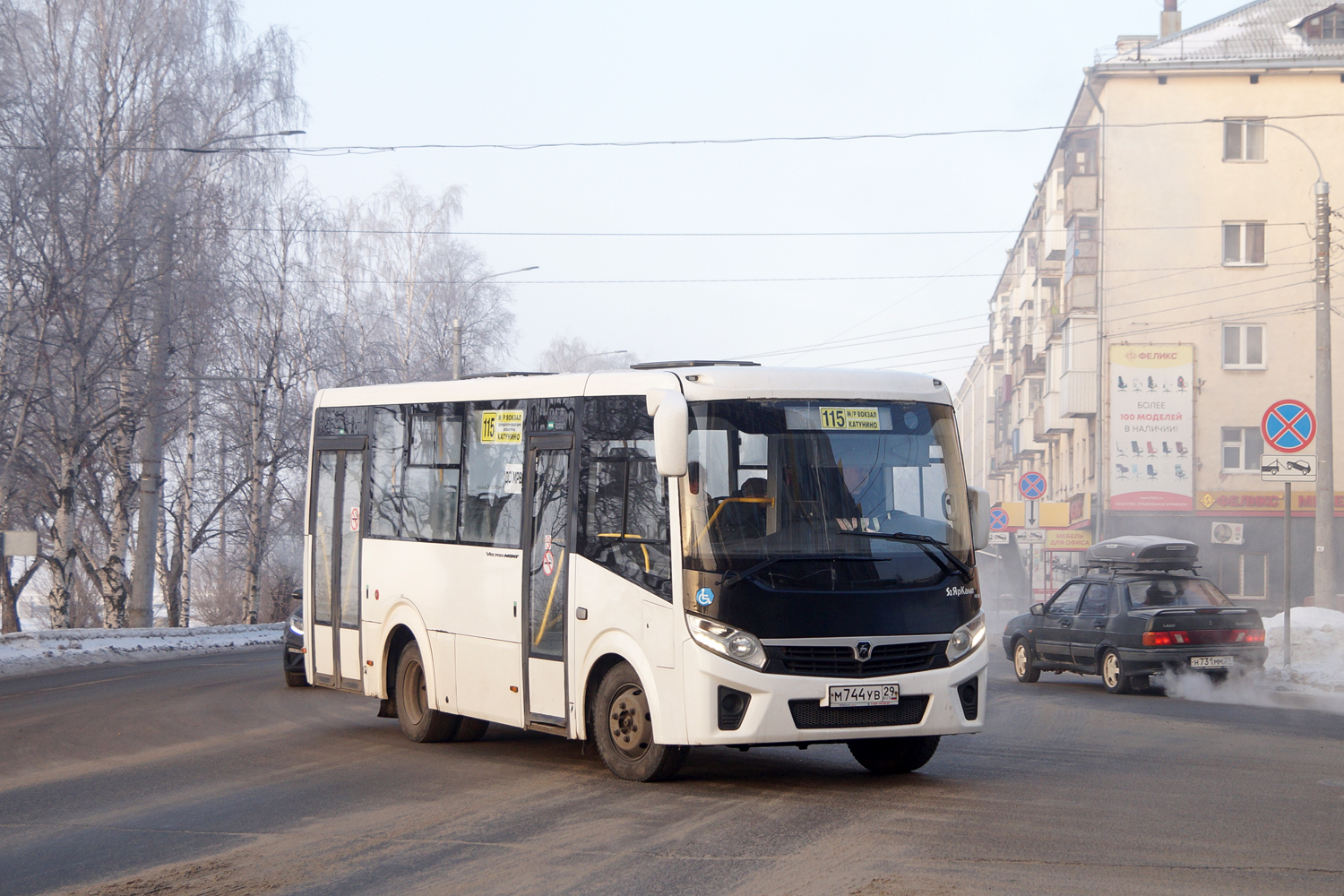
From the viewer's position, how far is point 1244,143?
157 ft

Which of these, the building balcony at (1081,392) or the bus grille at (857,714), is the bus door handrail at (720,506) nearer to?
the bus grille at (857,714)

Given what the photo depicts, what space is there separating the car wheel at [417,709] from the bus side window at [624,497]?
2.74 meters

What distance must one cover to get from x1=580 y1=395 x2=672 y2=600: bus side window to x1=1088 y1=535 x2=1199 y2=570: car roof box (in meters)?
11.0

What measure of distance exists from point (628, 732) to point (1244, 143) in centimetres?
4385

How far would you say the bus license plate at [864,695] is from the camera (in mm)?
9117

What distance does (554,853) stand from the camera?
733 centimetres

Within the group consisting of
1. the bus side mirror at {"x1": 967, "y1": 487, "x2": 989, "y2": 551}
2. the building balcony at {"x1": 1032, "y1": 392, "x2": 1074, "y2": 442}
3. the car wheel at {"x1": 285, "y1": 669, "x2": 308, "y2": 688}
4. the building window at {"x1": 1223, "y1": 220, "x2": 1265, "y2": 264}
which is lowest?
the car wheel at {"x1": 285, "y1": 669, "x2": 308, "y2": 688}

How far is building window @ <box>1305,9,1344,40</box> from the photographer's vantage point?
4850 cm

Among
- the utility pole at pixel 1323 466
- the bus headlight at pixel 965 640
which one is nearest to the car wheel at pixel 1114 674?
the utility pole at pixel 1323 466

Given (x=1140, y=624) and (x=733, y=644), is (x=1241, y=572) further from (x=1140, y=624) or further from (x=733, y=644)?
(x=733, y=644)

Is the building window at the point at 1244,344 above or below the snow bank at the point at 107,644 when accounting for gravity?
above

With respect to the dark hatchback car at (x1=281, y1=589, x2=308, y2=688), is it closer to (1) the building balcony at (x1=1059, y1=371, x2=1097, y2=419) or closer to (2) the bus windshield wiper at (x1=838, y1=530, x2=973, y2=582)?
(2) the bus windshield wiper at (x1=838, y1=530, x2=973, y2=582)

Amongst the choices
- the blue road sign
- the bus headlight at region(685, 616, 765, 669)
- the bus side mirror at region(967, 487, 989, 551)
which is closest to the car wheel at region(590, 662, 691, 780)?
the bus headlight at region(685, 616, 765, 669)

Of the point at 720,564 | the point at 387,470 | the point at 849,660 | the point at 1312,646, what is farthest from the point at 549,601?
the point at 1312,646
